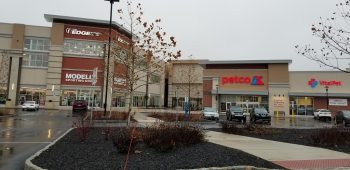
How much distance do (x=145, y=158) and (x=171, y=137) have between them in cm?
240

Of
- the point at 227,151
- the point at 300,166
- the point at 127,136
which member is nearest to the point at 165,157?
the point at 127,136

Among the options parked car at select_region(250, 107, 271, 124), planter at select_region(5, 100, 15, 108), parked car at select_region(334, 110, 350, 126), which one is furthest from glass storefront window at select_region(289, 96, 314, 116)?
planter at select_region(5, 100, 15, 108)

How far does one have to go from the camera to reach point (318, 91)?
60.2 metres

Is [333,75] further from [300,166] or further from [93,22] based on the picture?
[300,166]

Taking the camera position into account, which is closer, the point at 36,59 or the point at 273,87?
the point at 36,59

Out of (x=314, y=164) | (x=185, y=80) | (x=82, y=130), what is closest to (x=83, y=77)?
(x=185, y=80)

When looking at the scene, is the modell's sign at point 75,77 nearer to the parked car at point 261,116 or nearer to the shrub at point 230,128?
the parked car at point 261,116

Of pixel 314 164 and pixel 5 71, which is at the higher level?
pixel 5 71

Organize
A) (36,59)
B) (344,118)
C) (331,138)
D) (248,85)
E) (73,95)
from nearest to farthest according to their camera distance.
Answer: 1. (331,138)
2. (344,118)
3. (73,95)
4. (36,59)
5. (248,85)

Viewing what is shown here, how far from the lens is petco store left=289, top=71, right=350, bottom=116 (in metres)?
58.9

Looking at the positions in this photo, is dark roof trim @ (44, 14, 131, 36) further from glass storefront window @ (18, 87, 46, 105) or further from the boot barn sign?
glass storefront window @ (18, 87, 46, 105)

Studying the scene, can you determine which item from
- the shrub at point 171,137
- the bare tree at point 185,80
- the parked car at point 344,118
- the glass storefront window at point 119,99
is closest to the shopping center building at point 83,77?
the glass storefront window at point 119,99

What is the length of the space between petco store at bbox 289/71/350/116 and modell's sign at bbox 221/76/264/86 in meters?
5.49

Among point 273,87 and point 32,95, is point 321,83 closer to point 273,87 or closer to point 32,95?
point 273,87
